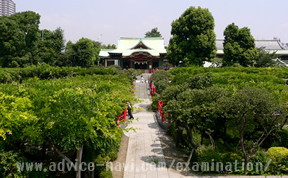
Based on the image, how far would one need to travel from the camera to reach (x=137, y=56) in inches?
1543

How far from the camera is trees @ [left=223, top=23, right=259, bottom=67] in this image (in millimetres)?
27531

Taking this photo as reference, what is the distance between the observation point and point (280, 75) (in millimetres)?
17828

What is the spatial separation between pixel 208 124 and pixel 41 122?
5.54m

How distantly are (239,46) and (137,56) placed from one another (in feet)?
56.7

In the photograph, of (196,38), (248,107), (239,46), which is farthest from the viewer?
(196,38)

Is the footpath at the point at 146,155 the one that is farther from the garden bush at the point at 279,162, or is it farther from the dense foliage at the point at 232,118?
the garden bush at the point at 279,162

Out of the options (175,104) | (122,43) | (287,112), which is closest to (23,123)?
(175,104)

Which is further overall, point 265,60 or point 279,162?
point 265,60

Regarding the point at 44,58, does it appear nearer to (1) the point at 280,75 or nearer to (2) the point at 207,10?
(2) the point at 207,10

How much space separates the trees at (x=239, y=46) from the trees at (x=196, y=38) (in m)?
1.92

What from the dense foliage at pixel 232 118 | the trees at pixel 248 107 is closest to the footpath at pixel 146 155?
the dense foliage at pixel 232 118

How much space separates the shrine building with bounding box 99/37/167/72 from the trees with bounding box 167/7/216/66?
32.0 ft

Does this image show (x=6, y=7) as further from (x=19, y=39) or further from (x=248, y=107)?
(x=248, y=107)

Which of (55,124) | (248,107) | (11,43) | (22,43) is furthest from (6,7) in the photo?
(248,107)
